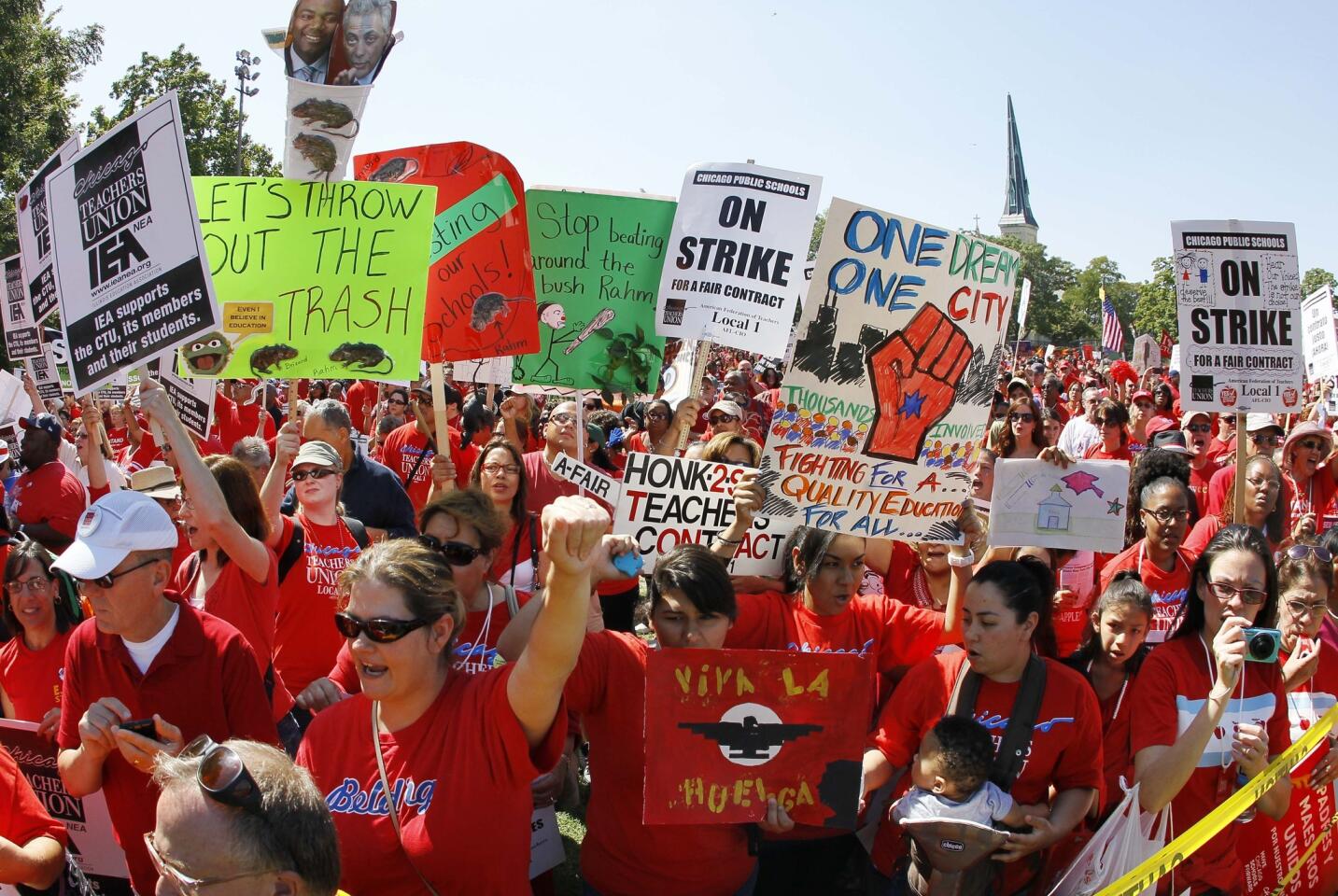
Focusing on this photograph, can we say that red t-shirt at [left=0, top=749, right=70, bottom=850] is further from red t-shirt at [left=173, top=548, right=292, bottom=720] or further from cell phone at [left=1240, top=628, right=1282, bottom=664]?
cell phone at [left=1240, top=628, right=1282, bottom=664]

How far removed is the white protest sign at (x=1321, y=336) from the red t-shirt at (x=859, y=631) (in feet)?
25.7

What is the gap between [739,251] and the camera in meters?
6.04

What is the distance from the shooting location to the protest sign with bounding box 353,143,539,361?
6.06 m

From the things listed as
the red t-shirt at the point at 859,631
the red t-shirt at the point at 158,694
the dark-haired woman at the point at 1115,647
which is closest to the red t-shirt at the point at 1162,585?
the dark-haired woman at the point at 1115,647

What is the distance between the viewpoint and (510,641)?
11.1 ft

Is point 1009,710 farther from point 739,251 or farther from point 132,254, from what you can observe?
point 132,254

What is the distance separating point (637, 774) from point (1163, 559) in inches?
126

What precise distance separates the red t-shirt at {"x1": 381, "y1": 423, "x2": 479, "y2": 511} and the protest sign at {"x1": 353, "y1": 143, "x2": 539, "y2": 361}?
2331 mm

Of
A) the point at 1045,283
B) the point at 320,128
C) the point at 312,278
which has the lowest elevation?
the point at 312,278

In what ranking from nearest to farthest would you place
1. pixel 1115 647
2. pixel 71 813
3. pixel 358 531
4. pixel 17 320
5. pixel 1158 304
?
pixel 71 813
pixel 1115 647
pixel 358 531
pixel 17 320
pixel 1158 304

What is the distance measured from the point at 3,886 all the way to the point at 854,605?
280 cm

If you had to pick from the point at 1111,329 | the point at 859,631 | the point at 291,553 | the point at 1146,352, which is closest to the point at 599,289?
the point at 291,553

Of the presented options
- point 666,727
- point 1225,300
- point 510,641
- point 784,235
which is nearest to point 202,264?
point 510,641

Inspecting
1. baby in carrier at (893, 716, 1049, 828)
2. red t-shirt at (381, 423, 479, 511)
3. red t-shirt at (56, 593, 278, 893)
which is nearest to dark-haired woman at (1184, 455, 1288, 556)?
baby in carrier at (893, 716, 1049, 828)
